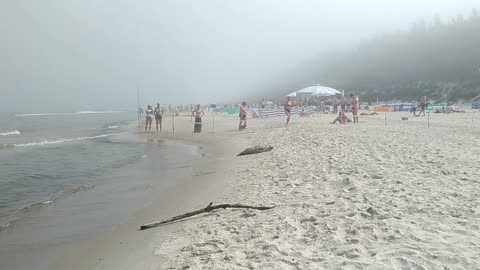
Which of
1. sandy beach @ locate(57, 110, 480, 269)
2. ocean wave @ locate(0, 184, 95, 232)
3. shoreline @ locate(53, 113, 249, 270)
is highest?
sandy beach @ locate(57, 110, 480, 269)

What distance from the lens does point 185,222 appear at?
5.32 metres

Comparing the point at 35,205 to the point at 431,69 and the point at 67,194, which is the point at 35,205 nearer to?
the point at 67,194

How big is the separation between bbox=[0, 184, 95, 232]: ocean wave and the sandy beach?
203cm

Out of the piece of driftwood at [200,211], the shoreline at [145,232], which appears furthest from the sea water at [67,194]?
the piece of driftwood at [200,211]

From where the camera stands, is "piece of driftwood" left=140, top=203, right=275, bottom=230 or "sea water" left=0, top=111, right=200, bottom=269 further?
"piece of driftwood" left=140, top=203, right=275, bottom=230

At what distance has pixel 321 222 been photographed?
4.52 metres

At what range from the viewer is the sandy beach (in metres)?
3.54

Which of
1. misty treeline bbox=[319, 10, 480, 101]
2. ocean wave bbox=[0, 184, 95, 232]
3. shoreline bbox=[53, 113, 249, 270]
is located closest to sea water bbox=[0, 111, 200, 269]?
ocean wave bbox=[0, 184, 95, 232]

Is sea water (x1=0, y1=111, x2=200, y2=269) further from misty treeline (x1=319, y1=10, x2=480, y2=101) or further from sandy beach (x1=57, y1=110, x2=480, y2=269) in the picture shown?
misty treeline (x1=319, y1=10, x2=480, y2=101)

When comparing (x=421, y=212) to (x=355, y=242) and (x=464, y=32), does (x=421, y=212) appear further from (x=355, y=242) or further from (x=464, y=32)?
(x=464, y=32)

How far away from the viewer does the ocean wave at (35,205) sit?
20.4ft

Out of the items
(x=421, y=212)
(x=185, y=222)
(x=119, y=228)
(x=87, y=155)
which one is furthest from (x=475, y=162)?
(x=87, y=155)

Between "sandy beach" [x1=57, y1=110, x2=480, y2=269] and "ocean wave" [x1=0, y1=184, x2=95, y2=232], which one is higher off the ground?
"sandy beach" [x1=57, y1=110, x2=480, y2=269]

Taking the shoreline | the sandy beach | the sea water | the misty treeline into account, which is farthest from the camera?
the misty treeline
